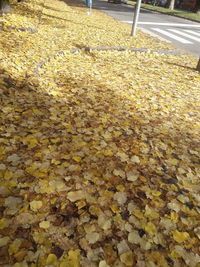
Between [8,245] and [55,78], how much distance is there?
3585mm

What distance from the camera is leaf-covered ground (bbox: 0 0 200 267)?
183cm

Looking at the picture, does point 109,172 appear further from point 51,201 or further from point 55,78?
point 55,78

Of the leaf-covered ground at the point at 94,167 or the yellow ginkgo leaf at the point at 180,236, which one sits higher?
the leaf-covered ground at the point at 94,167

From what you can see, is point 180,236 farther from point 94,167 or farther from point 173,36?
point 173,36

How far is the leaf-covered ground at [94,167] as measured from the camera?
72.2 inches

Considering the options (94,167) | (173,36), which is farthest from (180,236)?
(173,36)

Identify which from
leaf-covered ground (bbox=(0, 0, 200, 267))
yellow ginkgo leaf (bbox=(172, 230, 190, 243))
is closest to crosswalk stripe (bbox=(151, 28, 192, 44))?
leaf-covered ground (bbox=(0, 0, 200, 267))

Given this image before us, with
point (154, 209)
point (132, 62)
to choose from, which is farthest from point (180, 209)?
point (132, 62)

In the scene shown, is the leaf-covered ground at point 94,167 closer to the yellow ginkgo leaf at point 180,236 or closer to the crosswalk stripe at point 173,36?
the yellow ginkgo leaf at point 180,236

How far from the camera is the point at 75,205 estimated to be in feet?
7.01

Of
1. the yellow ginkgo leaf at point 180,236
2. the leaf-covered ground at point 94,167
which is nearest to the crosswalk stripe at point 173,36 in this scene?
the leaf-covered ground at point 94,167

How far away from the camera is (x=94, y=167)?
261cm

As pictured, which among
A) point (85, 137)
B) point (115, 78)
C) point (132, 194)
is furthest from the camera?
point (115, 78)

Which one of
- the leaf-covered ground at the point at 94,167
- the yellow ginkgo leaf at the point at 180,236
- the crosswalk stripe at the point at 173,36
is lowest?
the yellow ginkgo leaf at the point at 180,236
